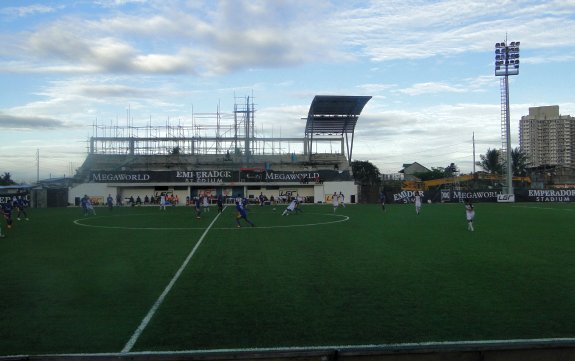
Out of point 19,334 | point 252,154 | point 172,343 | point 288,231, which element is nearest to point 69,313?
point 19,334

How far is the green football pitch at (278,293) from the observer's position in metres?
7.83

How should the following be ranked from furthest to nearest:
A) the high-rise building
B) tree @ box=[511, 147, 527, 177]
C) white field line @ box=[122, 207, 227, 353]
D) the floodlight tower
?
the high-rise building → tree @ box=[511, 147, 527, 177] → the floodlight tower → white field line @ box=[122, 207, 227, 353]

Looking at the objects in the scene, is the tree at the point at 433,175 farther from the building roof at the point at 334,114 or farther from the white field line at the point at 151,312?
the white field line at the point at 151,312

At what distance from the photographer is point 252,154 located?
81.4 m

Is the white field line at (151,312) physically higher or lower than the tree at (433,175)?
lower

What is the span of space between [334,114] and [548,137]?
9242 centimetres

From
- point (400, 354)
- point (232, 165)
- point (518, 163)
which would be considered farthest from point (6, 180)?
point (400, 354)

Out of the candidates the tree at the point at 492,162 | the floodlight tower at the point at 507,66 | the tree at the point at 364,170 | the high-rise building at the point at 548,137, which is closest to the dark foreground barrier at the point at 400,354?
the floodlight tower at the point at 507,66

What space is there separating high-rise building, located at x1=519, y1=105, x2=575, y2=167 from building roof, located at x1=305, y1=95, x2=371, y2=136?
79511 mm

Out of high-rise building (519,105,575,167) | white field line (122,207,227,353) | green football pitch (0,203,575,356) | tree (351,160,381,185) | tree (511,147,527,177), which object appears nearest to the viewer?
white field line (122,207,227,353)

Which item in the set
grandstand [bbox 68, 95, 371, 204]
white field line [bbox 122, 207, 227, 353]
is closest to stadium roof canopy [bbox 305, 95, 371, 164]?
grandstand [bbox 68, 95, 371, 204]

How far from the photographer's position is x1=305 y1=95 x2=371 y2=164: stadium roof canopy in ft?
234

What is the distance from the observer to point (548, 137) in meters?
→ 143

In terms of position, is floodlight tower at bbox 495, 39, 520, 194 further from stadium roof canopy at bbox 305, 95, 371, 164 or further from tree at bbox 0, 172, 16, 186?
tree at bbox 0, 172, 16, 186
